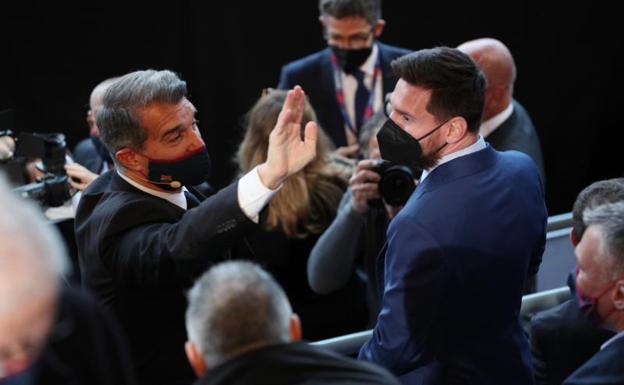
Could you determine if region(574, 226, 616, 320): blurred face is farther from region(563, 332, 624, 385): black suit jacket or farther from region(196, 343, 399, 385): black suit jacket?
region(196, 343, 399, 385): black suit jacket

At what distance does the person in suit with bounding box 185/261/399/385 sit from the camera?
5.13ft

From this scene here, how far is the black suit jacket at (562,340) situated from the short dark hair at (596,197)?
210 mm

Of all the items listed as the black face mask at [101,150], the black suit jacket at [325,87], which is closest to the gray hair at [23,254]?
the black face mask at [101,150]

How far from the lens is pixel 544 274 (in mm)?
3359

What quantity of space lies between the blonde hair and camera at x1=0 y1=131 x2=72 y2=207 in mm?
734

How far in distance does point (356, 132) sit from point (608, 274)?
2426 millimetres

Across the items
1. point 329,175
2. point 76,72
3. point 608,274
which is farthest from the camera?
point 76,72

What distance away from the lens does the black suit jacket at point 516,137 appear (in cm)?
363

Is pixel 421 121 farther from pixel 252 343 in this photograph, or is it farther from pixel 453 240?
pixel 252 343

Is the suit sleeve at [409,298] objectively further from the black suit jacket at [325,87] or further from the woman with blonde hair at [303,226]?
the black suit jacket at [325,87]

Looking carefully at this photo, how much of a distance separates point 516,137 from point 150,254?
187cm

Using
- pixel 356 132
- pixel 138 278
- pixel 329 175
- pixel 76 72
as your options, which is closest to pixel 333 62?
pixel 356 132

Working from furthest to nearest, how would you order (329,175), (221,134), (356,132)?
(221,134)
(356,132)
(329,175)

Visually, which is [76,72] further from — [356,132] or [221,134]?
[356,132]
